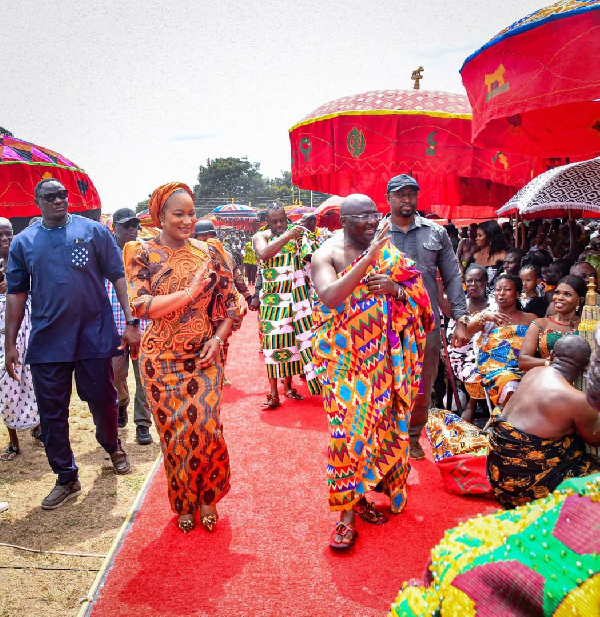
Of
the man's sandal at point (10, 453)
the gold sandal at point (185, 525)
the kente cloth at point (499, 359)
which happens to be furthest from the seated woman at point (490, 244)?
the man's sandal at point (10, 453)

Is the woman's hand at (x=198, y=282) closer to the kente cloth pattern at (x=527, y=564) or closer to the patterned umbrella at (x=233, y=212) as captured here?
the kente cloth pattern at (x=527, y=564)

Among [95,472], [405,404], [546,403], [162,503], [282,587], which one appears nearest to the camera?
[282,587]

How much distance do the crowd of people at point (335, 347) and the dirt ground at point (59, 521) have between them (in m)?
0.19

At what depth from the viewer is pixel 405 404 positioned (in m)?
3.39

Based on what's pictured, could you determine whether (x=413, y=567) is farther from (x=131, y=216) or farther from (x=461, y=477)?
(x=131, y=216)

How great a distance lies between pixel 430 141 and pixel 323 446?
11.2 feet

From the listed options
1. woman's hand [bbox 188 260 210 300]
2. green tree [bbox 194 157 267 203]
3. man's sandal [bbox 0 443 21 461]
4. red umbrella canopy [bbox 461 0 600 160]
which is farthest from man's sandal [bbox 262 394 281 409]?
green tree [bbox 194 157 267 203]

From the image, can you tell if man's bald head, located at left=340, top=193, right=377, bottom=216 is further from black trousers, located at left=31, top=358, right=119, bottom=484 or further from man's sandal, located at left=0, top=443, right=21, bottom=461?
man's sandal, located at left=0, top=443, right=21, bottom=461

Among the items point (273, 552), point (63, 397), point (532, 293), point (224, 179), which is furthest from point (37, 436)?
point (224, 179)

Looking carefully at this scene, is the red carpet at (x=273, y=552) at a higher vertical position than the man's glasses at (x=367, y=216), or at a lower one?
lower

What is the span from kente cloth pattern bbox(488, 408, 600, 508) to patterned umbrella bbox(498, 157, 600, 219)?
198 centimetres

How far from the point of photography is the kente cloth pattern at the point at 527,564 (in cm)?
101

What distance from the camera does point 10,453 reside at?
4793mm

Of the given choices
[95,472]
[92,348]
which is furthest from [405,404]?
[95,472]
